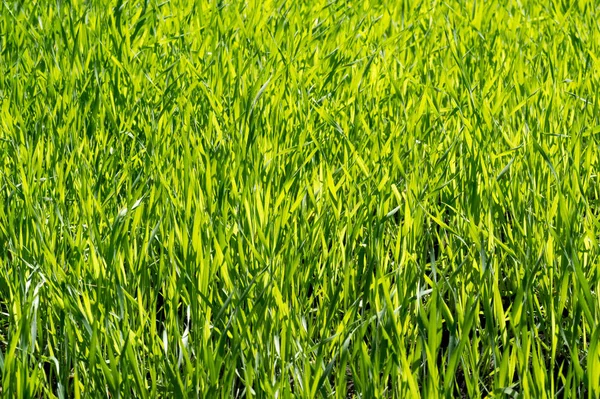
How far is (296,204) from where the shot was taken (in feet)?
5.37

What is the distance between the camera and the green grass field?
132cm

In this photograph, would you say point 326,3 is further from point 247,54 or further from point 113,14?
point 113,14

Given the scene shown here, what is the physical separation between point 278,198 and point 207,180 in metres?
0.15

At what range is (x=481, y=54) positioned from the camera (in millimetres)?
2457

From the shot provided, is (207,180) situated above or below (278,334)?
above

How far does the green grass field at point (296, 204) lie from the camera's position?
132 centimetres

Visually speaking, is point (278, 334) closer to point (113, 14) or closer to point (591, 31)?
point (113, 14)

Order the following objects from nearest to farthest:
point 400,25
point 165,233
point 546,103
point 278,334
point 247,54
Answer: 1. point 278,334
2. point 165,233
3. point 546,103
4. point 247,54
5. point 400,25

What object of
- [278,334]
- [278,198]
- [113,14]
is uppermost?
[113,14]

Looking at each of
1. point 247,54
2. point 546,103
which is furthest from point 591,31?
point 247,54

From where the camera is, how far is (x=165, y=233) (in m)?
1.66

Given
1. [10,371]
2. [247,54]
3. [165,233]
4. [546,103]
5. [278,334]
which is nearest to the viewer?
[10,371]

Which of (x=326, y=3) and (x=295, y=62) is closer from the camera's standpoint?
(x=295, y=62)

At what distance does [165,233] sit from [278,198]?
217mm
